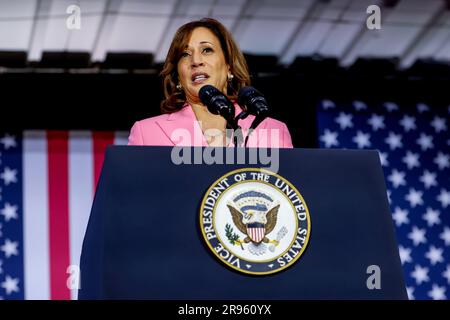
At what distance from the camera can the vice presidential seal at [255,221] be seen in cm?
261

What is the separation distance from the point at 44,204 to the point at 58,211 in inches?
5.3

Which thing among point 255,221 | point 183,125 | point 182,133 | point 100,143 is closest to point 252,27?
point 100,143

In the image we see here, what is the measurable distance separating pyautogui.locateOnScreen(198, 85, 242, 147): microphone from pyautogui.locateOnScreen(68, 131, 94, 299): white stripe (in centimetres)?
432

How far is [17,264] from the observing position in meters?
7.36

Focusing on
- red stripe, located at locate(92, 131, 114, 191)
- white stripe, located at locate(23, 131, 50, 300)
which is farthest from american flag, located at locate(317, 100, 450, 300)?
white stripe, located at locate(23, 131, 50, 300)

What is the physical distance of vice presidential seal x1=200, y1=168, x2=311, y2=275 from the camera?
2.61 metres

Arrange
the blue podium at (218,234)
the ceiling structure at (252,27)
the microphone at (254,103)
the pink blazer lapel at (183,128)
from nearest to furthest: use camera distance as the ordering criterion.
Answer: the blue podium at (218,234) < the microphone at (254,103) < the pink blazer lapel at (183,128) < the ceiling structure at (252,27)

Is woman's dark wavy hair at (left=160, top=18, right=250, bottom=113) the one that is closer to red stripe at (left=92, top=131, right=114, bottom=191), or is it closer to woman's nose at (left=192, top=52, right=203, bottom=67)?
woman's nose at (left=192, top=52, right=203, bottom=67)

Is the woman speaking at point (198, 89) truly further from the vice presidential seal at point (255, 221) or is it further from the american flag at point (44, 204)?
the american flag at point (44, 204)

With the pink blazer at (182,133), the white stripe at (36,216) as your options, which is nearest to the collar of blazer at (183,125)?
the pink blazer at (182,133)

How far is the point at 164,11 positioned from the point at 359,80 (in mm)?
1718

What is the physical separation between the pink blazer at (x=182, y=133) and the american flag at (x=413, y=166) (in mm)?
4426

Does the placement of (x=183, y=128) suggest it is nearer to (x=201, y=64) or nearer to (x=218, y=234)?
(x=201, y=64)

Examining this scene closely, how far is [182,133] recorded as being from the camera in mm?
3340
